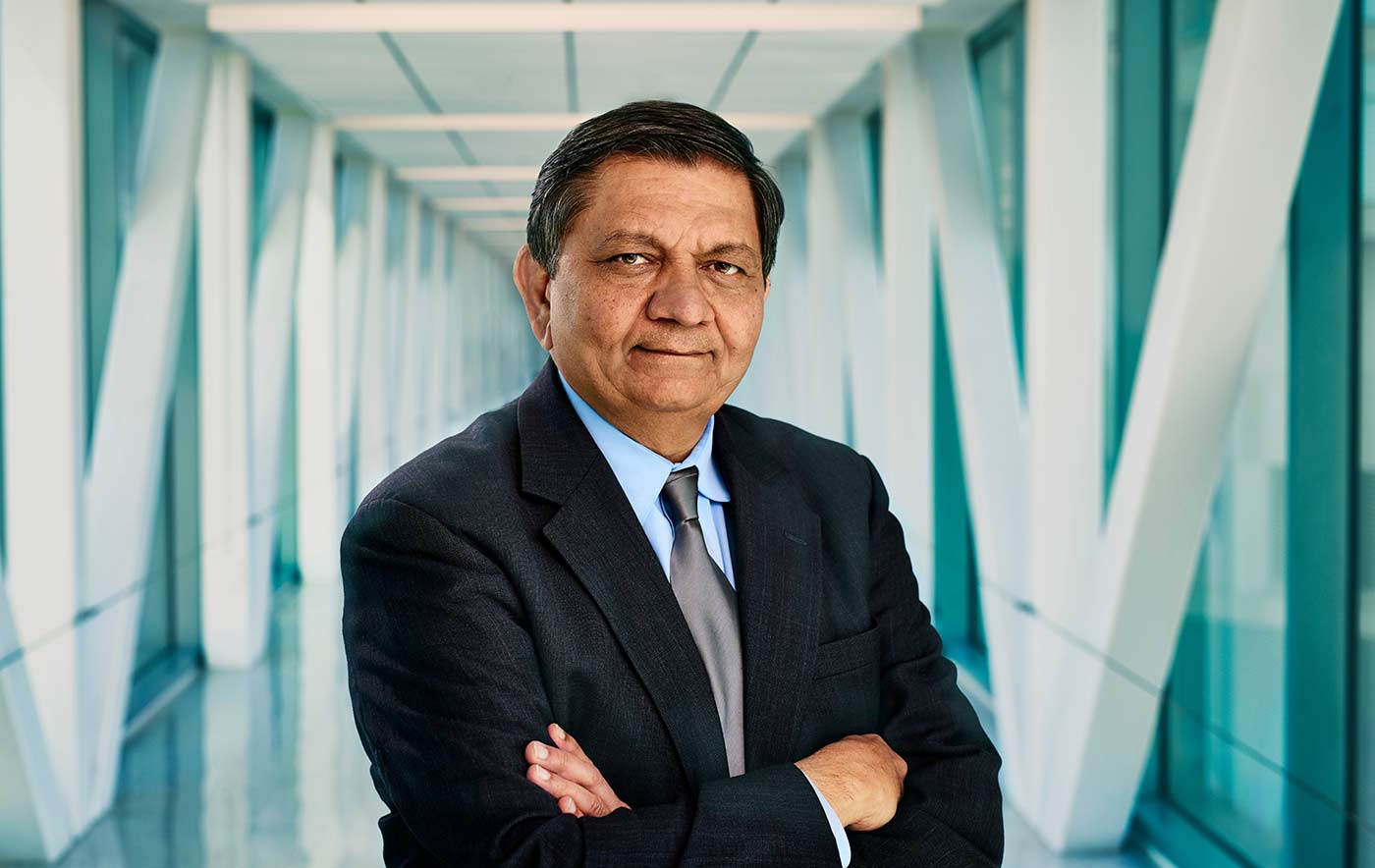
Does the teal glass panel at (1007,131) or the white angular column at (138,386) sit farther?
the teal glass panel at (1007,131)

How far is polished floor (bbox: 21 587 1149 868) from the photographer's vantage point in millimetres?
4922

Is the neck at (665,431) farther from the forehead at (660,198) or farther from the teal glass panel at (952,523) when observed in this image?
the teal glass panel at (952,523)

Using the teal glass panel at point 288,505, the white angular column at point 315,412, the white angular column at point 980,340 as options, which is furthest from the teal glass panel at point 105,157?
the white angular column at point 980,340

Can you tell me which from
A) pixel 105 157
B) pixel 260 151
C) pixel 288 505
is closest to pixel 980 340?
pixel 105 157

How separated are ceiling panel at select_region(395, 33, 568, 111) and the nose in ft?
15.4

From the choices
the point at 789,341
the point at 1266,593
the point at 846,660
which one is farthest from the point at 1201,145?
the point at 789,341

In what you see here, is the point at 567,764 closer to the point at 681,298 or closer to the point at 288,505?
the point at 681,298

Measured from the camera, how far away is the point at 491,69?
23.0ft

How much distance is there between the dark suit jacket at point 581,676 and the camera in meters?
1.60

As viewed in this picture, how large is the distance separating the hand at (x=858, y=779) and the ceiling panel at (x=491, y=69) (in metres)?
4.96

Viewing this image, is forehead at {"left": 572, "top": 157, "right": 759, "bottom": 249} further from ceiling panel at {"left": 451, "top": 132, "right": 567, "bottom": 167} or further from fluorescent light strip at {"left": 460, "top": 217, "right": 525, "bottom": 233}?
fluorescent light strip at {"left": 460, "top": 217, "right": 525, "bottom": 233}

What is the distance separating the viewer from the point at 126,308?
596 centimetres

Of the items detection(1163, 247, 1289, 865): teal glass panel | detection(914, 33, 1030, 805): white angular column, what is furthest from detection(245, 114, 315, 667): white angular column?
detection(1163, 247, 1289, 865): teal glass panel

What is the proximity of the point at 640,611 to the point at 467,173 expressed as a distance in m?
10.8
